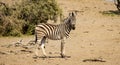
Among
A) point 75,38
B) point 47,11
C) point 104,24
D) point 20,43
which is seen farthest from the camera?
point 104,24

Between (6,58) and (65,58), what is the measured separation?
2039 millimetres

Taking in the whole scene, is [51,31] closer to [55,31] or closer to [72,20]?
[55,31]

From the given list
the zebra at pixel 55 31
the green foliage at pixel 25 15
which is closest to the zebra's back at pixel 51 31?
the zebra at pixel 55 31

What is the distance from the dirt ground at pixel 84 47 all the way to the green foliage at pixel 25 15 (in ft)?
2.47

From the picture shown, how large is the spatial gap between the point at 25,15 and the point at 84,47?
5256mm

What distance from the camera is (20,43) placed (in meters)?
16.2

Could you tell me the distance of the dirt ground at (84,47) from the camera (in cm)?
1268

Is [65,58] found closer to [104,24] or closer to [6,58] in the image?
[6,58]

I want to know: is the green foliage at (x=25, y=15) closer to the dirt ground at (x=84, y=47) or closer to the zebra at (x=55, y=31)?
the dirt ground at (x=84, y=47)

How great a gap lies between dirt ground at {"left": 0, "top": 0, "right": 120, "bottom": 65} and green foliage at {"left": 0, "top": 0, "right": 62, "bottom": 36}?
0.75 metres

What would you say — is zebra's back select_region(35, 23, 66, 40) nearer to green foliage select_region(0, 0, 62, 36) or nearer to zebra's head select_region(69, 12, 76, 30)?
zebra's head select_region(69, 12, 76, 30)

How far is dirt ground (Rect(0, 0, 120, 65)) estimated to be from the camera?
41.6 ft

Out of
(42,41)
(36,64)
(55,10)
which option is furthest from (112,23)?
(36,64)

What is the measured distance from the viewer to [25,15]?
782 inches
